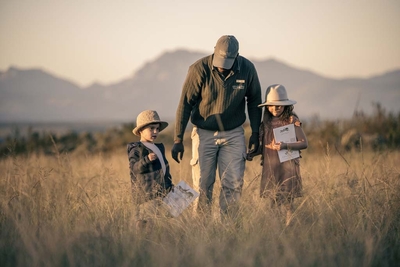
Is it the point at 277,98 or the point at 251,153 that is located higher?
the point at 277,98

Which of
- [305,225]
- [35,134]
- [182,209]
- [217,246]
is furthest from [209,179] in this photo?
[35,134]

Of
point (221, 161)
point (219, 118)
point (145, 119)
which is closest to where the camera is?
point (145, 119)

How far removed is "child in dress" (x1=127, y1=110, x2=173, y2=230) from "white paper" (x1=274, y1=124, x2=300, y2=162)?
1297 mm

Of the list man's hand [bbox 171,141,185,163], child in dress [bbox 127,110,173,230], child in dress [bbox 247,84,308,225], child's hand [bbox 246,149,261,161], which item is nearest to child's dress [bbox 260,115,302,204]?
child in dress [bbox 247,84,308,225]

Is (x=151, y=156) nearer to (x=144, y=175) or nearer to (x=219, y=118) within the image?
(x=144, y=175)

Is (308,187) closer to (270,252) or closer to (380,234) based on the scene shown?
(380,234)

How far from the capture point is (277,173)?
6.50m

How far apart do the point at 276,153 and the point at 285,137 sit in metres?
0.22

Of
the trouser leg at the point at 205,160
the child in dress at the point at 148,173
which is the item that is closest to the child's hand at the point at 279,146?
the trouser leg at the point at 205,160

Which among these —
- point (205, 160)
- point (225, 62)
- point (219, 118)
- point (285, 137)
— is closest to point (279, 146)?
point (285, 137)

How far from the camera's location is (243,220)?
18.8 ft

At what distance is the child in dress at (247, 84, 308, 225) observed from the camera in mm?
6379

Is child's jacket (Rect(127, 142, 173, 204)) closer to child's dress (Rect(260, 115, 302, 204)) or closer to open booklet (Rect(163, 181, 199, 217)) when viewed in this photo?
open booklet (Rect(163, 181, 199, 217))

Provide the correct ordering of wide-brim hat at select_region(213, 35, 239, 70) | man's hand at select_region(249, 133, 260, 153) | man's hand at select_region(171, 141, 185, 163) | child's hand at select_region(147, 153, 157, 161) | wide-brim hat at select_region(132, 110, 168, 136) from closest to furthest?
child's hand at select_region(147, 153, 157, 161)
wide-brim hat at select_region(132, 110, 168, 136)
wide-brim hat at select_region(213, 35, 239, 70)
man's hand at select_region(171, 141, 185, 163)
man's hand at select_region(249, 133, 260, 153)
